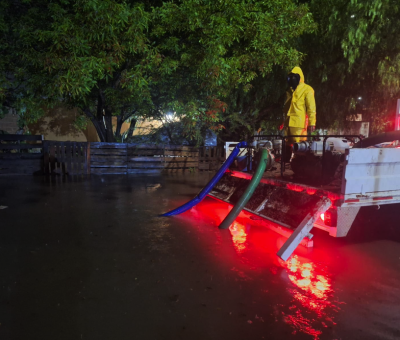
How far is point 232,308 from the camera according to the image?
3035mm

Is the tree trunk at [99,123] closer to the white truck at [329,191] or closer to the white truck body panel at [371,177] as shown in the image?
the white truck at [329,191]

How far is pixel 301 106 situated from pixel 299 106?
40 millimetres

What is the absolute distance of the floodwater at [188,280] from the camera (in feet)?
8.97

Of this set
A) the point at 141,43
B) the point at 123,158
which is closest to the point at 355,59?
the point at 141,43

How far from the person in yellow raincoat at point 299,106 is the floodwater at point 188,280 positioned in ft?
7.57

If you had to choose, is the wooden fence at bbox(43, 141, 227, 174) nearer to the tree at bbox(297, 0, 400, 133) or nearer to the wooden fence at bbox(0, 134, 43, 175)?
the wooden fence at bbox(0, 134, 43, 175)

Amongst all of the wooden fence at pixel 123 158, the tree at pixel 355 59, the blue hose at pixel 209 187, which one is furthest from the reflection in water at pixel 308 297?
the tree at pixel 355 59

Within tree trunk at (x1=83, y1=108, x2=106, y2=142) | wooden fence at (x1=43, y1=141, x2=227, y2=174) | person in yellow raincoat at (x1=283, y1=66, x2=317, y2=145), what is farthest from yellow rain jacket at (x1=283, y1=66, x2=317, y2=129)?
tree trunk at (x1=83, y1=108, x2=106, y2=142)


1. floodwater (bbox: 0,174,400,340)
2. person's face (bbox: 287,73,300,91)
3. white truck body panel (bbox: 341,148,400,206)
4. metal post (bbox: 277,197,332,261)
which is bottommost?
floodwater (bbox: 0,174,400,340)

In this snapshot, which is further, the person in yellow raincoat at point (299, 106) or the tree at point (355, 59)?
the tree at point (355, 59)

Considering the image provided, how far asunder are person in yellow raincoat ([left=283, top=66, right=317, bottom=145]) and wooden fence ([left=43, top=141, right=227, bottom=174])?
5786mm

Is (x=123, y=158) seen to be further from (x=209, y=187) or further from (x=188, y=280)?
(x=188, y=280)

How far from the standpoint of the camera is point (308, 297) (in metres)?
3.28

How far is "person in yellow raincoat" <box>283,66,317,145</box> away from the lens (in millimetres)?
6684
